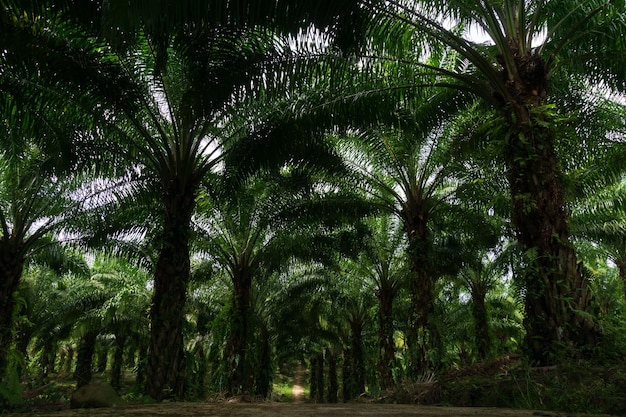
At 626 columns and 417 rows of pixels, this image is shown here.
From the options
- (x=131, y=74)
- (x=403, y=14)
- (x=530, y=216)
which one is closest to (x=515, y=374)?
(x=530, y=216)

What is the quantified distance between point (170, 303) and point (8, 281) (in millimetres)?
5598

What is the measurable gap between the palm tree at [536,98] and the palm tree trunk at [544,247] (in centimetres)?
1

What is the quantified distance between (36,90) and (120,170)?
2.40 metres

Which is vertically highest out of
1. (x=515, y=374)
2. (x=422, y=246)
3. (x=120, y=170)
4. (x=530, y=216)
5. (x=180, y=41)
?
(x=180, y=41)

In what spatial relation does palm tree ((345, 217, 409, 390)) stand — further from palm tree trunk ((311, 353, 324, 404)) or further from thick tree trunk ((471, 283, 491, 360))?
palm tree trunk ((311, 353, 324, 404))

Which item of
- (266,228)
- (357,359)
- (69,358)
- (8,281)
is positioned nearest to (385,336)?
(266,228)

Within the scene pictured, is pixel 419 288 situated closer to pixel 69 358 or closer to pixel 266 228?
pixel 266 228

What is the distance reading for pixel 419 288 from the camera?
10.2 meters

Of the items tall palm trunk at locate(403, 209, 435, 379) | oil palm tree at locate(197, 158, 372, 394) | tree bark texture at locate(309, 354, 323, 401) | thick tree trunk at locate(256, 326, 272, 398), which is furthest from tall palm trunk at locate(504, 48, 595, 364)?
Answer: tree bark texture at locate(309, 354, 323, 401)

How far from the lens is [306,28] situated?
536cm

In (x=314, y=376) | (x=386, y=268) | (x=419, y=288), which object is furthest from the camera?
(x=314, y=376)

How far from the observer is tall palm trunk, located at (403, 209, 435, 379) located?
9.59 meters

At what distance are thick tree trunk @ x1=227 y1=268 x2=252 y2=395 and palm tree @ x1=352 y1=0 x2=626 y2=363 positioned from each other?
837cm

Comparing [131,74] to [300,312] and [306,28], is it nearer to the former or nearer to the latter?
[306,28]
